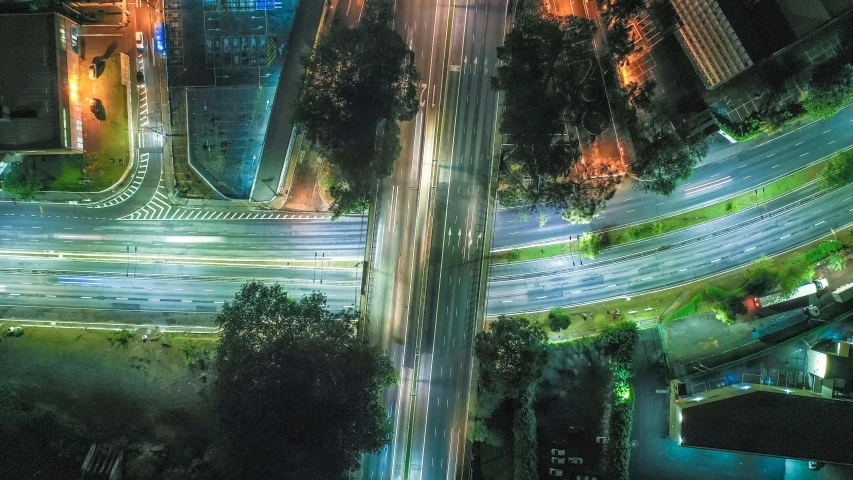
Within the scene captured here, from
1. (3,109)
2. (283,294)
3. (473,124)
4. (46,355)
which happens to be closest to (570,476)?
(283,294)

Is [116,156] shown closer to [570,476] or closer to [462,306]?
[462,306]

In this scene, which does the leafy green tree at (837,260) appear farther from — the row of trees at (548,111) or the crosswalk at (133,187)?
the crosswalk at (133,187)

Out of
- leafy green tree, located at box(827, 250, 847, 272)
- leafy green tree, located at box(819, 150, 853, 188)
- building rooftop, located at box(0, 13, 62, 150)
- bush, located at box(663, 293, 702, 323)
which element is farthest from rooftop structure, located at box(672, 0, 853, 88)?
→ building rooftop, located at box(0, 13, 62, 150)

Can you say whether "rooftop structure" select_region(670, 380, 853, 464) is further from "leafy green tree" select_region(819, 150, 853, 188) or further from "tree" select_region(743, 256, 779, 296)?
"leafy green tree" select_region(819, 150, 853, 188)

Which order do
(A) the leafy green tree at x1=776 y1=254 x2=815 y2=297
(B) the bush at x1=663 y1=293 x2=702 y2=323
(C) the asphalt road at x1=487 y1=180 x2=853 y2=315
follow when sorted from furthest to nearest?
(C) the asphalt road at x1=487 y1=180 x2=853 y2=315
(B) the bush at x1=663 y1=293 x2=702 y2=323
(A) the leafy green tree at x1=776 y1=254 x2=815 y2=297

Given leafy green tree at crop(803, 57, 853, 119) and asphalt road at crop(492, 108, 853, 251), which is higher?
leafy green tree at crop(803, 57, 853, 119)

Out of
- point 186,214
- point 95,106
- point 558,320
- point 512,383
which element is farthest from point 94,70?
point 558,320

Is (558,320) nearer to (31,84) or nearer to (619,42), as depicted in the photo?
(619,42)
